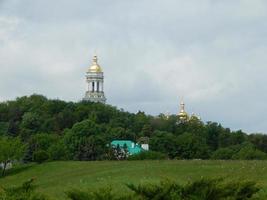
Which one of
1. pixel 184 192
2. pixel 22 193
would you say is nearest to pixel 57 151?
pixel 22 193

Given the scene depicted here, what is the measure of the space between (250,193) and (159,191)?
6.99ft

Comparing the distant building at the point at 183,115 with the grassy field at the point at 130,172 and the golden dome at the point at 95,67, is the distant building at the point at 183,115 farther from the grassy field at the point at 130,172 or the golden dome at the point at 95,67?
the grassy field at the point at 130,172

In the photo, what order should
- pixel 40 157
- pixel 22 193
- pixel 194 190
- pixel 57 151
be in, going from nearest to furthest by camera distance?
1. pixel 194 190
2. pixel 22 193
3. pixel 40 157
4. pixel 57 151

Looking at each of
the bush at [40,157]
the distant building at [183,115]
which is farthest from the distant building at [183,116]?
the bush at [40,157]

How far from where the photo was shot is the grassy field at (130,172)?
29.2 m

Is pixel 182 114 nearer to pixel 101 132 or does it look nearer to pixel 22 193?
pixel 101 132

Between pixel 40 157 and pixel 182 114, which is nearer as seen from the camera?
pixel 40 157

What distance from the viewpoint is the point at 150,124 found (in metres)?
106

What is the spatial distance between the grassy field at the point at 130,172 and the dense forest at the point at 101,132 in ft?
72.9

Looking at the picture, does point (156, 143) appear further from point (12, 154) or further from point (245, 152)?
point (12, 154)

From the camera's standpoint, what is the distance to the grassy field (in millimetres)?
29172

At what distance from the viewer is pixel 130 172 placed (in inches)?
1372

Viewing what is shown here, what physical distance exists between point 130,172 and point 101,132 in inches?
2045

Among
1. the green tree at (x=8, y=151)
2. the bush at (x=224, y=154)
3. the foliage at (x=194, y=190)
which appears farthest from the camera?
the bush at (x=224, y=154)
